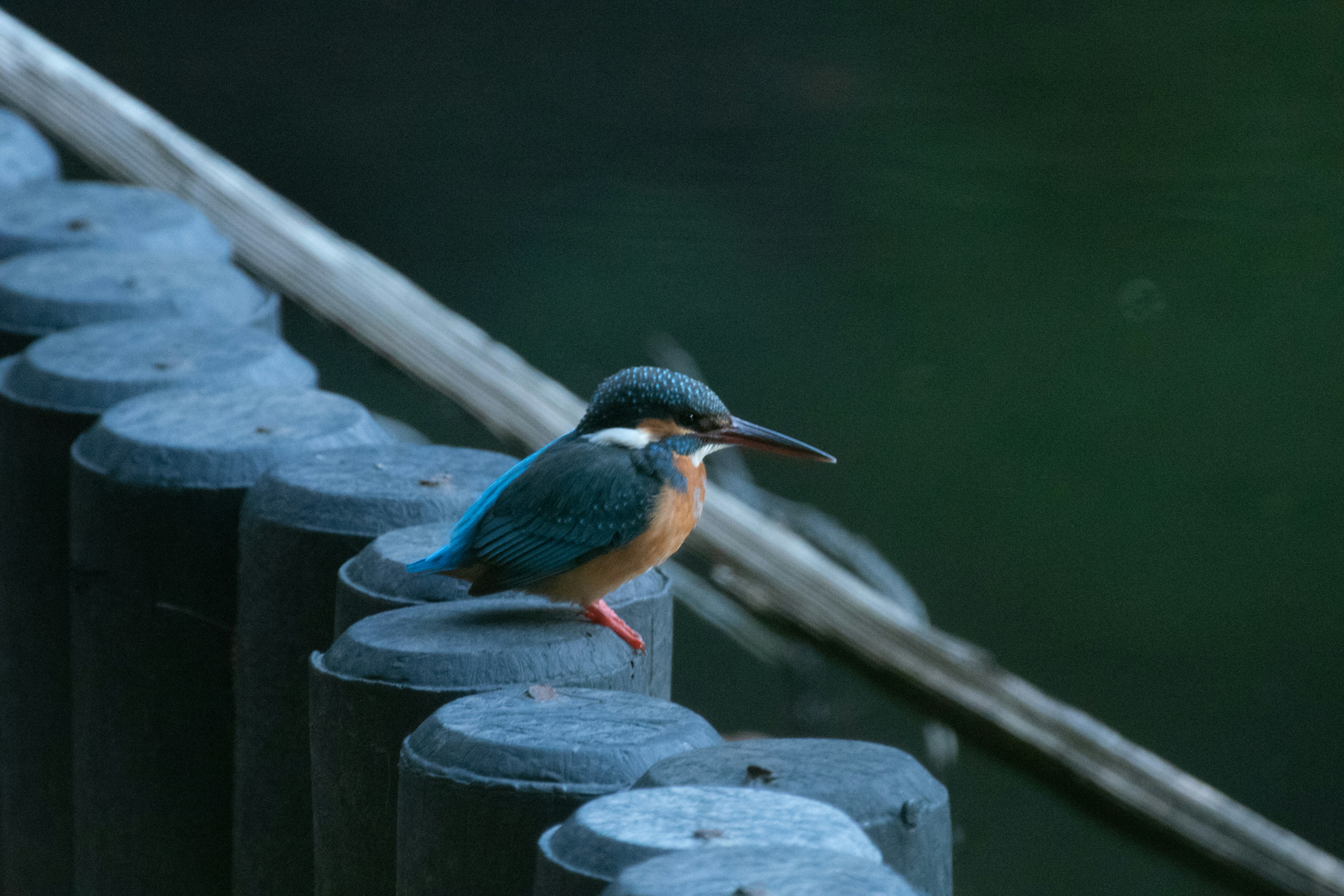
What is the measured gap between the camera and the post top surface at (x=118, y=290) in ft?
6.80

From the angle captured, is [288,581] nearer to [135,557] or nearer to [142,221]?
[135,557]

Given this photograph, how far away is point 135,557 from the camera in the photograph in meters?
1.60

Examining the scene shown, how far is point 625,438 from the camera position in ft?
4.62

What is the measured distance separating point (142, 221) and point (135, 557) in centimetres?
107

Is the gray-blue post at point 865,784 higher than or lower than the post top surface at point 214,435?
lower

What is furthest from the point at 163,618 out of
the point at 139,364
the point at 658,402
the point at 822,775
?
the point at 822,775

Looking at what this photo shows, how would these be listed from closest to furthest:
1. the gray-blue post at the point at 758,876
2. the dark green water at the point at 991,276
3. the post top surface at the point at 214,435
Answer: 1. the gray-blue post at the point at 758,876
2. the post top surface at the point at 214,435
3. the dark green water at the point at 991,276

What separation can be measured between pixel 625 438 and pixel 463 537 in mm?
184

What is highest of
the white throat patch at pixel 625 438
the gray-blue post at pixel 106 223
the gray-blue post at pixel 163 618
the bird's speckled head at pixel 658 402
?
the gray-blue post at pixel 106 223

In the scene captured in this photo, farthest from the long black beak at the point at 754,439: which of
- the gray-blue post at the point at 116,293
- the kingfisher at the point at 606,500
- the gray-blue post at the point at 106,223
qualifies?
the gray-blue post at the point at 106,223

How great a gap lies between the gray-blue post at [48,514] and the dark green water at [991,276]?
31.0 inches

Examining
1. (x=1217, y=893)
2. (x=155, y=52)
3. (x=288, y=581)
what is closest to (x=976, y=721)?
(x=1217, y=893)

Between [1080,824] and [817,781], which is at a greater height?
[817,781]

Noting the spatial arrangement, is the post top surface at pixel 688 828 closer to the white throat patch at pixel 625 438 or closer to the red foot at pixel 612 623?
the red foot at pixel 612 623
